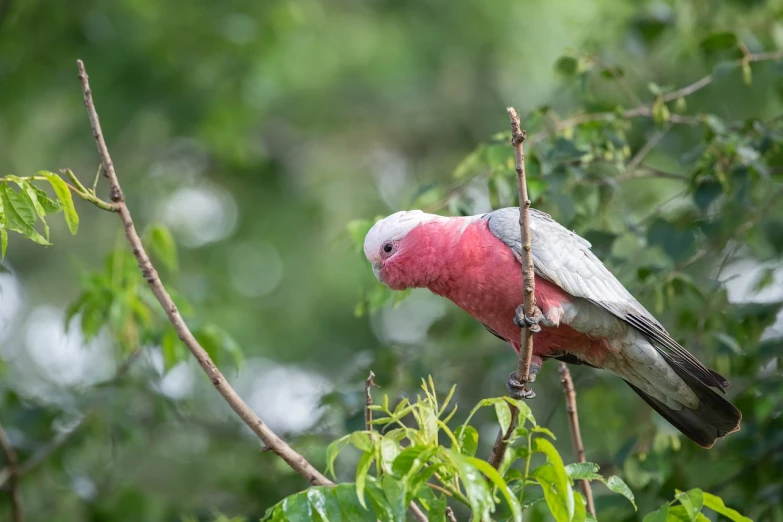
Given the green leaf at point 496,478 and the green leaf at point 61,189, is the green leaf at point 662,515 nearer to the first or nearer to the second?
the green leaf at point 496,478

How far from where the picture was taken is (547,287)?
3.95m

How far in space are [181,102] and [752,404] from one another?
18.0 ft

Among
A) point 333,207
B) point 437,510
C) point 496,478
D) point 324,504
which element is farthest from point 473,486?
point 333,207

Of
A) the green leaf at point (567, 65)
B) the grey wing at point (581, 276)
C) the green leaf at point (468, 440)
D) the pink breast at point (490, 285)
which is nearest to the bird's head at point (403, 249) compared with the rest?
the pink breast at point (490, 285)

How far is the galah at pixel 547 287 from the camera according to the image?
3861 mm

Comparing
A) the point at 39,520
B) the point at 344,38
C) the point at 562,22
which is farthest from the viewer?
the point at 344,38

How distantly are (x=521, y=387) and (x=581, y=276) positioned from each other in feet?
2.58

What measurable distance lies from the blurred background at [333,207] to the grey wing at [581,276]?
0.21 m

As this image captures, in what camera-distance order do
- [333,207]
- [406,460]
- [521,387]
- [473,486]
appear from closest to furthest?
1. [473,486]
2. [406,460]
3. [521,387]
4. [333,207]

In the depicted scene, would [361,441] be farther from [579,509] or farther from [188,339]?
[188,339]

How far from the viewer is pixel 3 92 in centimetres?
729

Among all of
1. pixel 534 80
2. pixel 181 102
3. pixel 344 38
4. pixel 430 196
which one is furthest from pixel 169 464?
pixel 430 196

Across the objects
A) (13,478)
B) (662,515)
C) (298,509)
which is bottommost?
(13,478)

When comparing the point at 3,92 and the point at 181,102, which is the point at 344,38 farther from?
the point at 3,92
